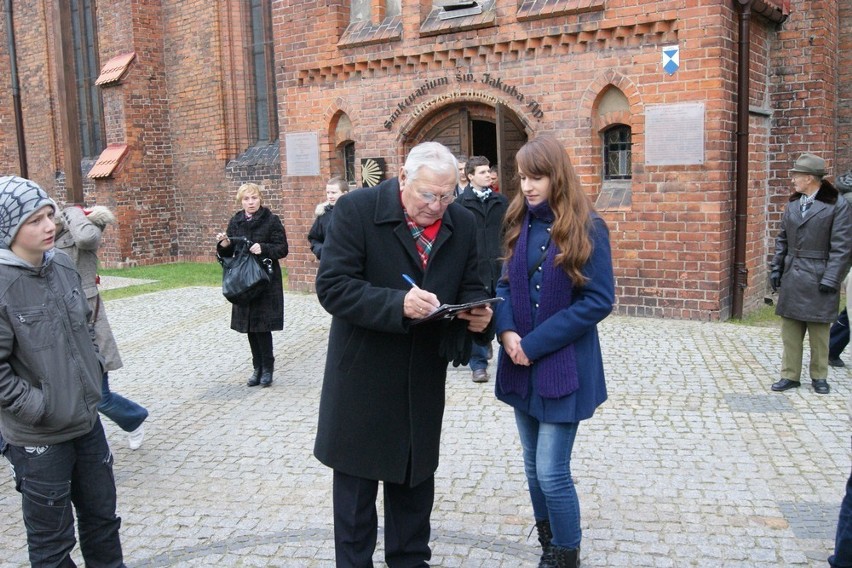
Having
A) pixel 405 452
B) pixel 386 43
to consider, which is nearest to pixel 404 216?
pixel 405 452

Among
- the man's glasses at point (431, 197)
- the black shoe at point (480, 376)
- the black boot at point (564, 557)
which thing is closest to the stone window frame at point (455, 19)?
the black shoe at point (480, 376)

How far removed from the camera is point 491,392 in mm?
6871

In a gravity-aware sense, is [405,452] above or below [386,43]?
below

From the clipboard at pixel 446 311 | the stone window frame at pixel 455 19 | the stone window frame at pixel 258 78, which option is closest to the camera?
the clipboard at pixel 446 311

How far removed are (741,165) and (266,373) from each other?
6.02 meters

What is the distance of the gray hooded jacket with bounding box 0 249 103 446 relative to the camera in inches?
123

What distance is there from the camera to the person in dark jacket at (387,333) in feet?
10.00

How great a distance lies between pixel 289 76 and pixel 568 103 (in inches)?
196

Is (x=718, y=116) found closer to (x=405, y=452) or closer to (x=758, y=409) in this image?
(x=758, y=409)

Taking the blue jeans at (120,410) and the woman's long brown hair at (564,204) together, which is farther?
the blue jeans at (120,410)

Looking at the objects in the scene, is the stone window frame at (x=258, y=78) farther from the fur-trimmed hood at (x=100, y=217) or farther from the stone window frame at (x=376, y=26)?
the fur-trimmed hood at (x=100, y=217)

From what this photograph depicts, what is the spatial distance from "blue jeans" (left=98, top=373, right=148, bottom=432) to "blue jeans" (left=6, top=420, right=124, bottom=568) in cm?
194

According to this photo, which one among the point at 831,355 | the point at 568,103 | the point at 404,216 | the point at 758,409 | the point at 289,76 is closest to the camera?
the point at 404,216

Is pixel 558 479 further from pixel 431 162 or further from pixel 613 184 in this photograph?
pixel 613 184
